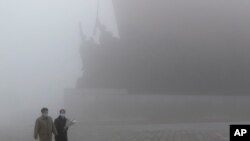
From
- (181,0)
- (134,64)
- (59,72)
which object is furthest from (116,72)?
(181,0)

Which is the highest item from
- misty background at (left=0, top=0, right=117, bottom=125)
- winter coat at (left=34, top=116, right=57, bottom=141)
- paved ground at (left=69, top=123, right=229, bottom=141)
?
misty background at (left=0, top=0, right=117, bottom=125)

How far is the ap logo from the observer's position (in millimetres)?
6725

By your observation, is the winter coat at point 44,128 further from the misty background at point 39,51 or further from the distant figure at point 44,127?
the misty background at point 39,51

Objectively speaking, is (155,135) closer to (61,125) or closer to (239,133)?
(61,125)

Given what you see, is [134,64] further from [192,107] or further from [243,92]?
[243,92]

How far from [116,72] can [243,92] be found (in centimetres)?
517

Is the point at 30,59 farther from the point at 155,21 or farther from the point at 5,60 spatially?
the point at 155,21

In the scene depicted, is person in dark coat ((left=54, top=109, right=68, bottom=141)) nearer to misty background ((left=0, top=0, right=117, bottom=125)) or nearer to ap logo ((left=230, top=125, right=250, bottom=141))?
ap logo ((left=230, top=125, right=250, bottom=141))

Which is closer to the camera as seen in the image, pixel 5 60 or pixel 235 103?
pixel 235 103

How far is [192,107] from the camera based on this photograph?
911 inches

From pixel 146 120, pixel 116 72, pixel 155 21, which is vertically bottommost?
pixel 146 120

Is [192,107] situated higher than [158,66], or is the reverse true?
[158,66]

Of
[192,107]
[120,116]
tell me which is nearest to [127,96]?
[120,116]

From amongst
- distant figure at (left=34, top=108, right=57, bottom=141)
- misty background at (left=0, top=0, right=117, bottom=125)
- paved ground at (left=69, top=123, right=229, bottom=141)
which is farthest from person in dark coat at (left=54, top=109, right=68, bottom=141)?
misty background at (left=0, top=0, right=117, bottom=125)
